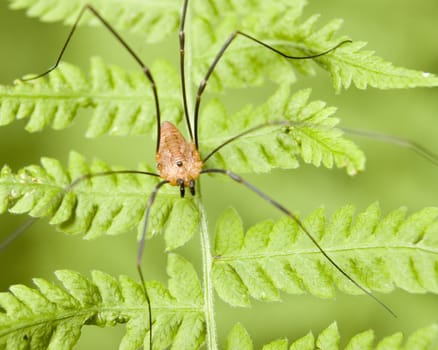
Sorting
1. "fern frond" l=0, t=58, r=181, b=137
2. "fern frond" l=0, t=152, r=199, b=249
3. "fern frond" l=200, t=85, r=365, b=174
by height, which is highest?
"fern frond" l=0, t=58, r=181, b=137

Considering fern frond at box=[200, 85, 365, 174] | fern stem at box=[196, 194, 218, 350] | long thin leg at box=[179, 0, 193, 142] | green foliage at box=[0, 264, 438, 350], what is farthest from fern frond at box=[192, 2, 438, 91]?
green foliage at box=[0, 264, 438, 350]

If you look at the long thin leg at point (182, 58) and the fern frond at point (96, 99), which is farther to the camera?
the long thin leg at point (182, 58)

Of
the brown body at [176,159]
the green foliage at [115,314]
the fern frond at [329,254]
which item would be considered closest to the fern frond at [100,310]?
the green foliage at [115,314]

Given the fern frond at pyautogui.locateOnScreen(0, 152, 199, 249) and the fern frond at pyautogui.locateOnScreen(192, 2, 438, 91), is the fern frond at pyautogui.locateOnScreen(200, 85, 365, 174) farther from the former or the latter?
the fern frond at pyautogui.locateOnScreen(0, 152, 199, 249)

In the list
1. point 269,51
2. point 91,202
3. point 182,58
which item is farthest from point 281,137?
point 91,202

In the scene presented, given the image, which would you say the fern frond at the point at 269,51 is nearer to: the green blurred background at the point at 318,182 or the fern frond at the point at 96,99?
the fern frond at the point at 96,99

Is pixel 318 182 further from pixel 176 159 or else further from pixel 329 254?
pixel 329 254
